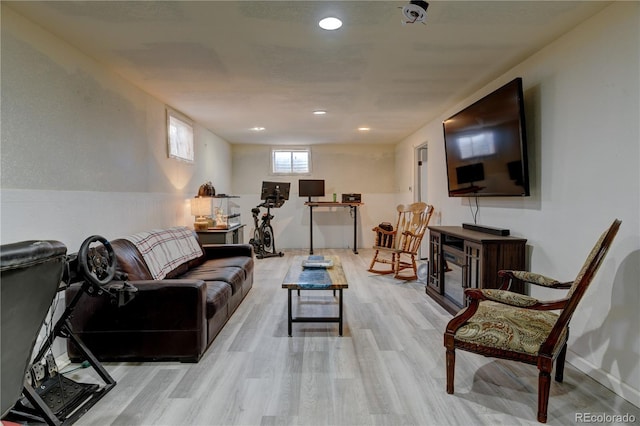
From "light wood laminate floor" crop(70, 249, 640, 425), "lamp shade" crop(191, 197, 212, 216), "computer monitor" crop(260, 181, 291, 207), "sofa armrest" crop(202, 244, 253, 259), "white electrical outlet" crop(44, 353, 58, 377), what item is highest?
"computer monitor" crop(260, 181, 291, 207)

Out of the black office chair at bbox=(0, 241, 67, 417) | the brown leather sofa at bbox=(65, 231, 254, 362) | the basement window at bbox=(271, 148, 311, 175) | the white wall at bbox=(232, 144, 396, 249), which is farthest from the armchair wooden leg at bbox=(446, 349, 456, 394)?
the basement window at bbox=(271, 148, 311, 175)

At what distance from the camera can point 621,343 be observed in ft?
6.26

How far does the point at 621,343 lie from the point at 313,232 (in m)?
5.81

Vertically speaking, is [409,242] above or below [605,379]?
above

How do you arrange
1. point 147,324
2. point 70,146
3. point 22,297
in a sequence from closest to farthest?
1. point 22,297
2. point 147,324
3. point 70,146

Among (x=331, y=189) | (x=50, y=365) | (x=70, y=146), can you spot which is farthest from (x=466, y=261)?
(x=331, y=189)

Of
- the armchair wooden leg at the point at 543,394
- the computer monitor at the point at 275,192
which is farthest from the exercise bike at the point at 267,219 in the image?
the armchair wooden leg at the point at 543,394

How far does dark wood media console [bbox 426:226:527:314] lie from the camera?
8.80 feet

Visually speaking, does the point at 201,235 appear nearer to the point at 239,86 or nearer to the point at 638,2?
the point at 239,86

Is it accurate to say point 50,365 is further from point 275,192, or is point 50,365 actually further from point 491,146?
point 275,192

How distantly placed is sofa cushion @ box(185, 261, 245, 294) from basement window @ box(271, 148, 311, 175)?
404 centimetres

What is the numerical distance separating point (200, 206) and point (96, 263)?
281 cm

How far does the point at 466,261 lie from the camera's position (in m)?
2.98

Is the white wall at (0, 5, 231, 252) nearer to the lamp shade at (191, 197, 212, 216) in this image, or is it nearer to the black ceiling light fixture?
the lamp shade at (191, 197, 212, 216)
